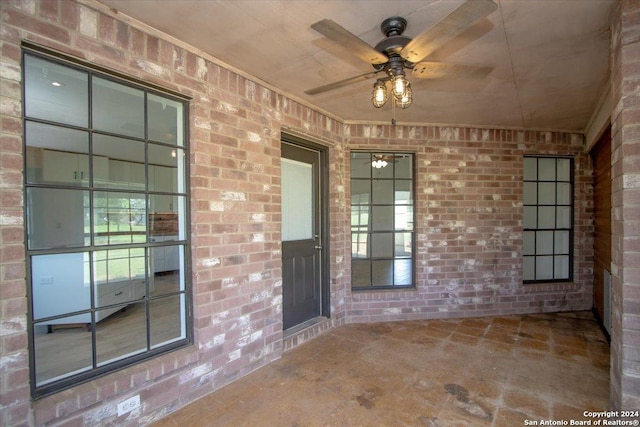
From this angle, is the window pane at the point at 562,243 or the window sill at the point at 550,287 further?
the window pane at the point at 562,243

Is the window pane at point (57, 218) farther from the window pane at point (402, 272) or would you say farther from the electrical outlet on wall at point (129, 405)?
the window pane at point (402, 272)

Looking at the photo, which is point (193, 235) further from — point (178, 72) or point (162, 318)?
point (162, 318)

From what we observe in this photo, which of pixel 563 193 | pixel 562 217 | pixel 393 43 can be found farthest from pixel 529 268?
pixel 393 43

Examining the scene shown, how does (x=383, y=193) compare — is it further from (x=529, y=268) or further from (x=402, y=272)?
(x=529, y=268)

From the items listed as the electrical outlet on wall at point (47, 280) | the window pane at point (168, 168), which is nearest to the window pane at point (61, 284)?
the electrical outlet on wall at point (47, 280)

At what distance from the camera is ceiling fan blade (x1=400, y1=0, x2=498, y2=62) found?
1.48 m

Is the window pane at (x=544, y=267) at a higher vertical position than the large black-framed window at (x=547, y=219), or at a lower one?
lower

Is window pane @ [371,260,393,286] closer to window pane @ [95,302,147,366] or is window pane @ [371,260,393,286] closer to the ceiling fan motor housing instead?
window pane @ [95,302,147,366]

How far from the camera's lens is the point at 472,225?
4457mm

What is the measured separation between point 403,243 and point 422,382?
210 centimetres

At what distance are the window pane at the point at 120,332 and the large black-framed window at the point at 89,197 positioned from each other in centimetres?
4

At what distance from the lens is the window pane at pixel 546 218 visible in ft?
15.6

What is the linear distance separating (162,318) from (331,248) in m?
2.42

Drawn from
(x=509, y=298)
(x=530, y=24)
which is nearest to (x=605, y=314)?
(x=509, y=298)
